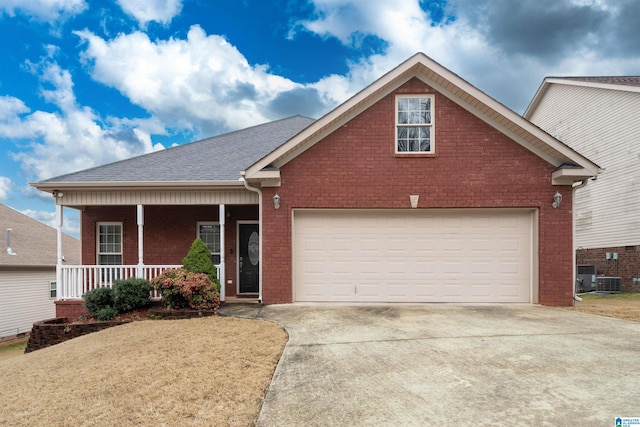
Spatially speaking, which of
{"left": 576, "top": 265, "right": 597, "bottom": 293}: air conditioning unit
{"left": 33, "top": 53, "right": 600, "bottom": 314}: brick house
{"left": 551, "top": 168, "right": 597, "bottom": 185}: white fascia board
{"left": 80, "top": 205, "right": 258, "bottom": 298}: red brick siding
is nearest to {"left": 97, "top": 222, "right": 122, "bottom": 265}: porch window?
{"left": 80, "top": 205, "right": 258, "bottom": 298}: red brick siding

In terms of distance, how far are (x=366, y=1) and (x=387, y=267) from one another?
8.01 meters

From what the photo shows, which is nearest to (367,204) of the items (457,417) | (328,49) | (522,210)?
(522,210)

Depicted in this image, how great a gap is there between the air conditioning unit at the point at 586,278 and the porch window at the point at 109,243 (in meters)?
18.5

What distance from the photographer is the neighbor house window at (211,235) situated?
1205 cm

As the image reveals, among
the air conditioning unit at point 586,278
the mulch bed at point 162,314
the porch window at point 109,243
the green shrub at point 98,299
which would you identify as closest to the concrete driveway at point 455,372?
the mulch bed at point 162,314

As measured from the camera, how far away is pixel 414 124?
31.5 ft

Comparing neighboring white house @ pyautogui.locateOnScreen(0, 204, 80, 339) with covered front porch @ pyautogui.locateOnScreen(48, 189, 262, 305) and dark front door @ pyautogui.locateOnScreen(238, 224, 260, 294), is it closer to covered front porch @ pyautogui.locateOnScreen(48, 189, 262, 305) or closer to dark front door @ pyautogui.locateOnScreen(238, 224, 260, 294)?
covered front porch @ pyautogui.locateOnScreen(48, 189, 262, 305)

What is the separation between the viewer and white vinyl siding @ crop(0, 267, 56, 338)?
58.2ft

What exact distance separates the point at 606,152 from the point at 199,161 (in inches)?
657

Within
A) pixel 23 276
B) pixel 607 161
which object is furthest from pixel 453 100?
pixel 23 276

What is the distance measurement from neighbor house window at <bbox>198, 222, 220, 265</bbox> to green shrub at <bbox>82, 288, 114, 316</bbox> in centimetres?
334

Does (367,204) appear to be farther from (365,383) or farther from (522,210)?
(365,383)

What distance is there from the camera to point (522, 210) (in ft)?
31.3

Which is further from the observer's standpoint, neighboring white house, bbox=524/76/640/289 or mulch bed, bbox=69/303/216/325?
neighboring white house, bbox=524/76/640/289
